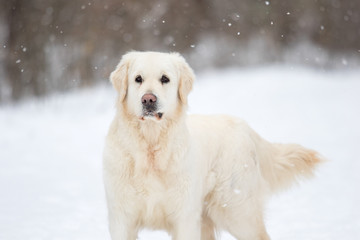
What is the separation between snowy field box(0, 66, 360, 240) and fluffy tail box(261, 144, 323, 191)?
0.69 feet

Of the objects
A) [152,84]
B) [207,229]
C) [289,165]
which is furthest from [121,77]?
[289,165]

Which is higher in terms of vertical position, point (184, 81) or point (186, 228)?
point (184, 81)

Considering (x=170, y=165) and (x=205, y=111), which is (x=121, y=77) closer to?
(x=170, y=165)

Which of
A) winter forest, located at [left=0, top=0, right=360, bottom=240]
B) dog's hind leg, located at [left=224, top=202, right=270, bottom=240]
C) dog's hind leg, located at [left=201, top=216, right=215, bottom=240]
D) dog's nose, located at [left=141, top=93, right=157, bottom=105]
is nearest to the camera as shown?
dog's nose, located at [left=141, top=93, right=157, bottom=105]

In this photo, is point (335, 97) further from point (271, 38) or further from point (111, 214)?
point (111, 214)

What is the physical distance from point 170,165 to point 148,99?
549 mm

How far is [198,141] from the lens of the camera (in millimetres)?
4086

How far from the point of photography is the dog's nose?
11.2ft

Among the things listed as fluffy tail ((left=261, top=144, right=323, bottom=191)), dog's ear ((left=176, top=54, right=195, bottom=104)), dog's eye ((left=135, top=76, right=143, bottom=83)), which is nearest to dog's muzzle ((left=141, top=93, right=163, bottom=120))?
dog's eye ((left=135, top=76, right=143, bottom=83))

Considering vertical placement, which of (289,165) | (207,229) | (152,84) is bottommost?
(207,229)

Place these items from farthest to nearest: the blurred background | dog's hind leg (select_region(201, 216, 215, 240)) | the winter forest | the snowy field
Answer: the blurred background
the winter forest
the snowy field
dog's hind leg (select_region(201, 216, 215, 240))

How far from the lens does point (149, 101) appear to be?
343 cm

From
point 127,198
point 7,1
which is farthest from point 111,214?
point 7,1

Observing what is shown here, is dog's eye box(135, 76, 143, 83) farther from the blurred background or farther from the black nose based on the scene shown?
Answer: the blurred background
